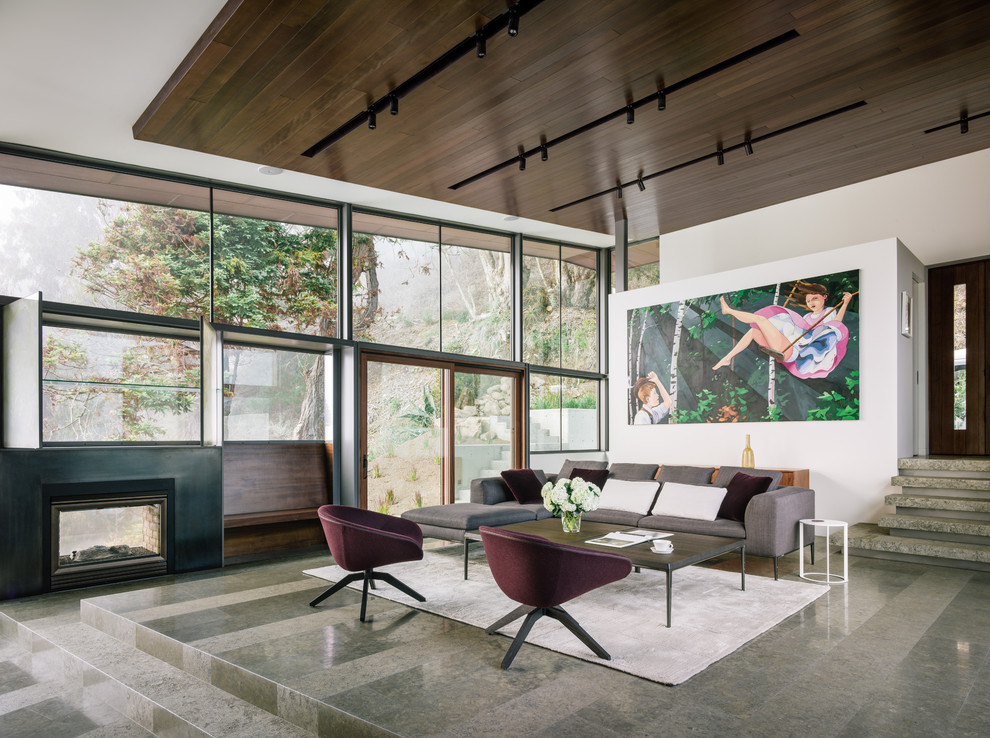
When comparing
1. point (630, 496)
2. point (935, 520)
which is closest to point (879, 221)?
point (935, 520)

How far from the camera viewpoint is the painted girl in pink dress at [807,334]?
22.4 feet

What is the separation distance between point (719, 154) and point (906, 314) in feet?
9.53

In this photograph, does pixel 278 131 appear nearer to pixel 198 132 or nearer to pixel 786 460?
pixel 198 132

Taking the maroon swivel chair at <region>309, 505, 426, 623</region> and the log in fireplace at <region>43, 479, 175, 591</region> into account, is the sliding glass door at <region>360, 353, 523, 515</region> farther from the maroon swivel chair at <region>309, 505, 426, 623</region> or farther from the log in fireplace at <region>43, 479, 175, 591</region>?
the maroon swivel chair at <region>309, 505, 426, 623</region>

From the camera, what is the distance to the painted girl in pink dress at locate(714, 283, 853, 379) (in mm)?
6836

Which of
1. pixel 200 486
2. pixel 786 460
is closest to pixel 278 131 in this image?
pixel 200 486

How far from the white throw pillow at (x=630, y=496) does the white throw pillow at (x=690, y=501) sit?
112mm

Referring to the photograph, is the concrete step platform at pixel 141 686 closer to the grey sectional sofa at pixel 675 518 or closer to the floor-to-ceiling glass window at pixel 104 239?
the grey sectional sofa at pixel 675 518

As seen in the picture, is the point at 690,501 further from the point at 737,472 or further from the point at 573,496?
the point at 573,496

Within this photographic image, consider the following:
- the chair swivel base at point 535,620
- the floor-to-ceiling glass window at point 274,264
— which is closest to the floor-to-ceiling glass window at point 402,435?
the floor-to-ceiling glass window at point 274,264

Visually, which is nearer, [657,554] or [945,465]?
[657,554]

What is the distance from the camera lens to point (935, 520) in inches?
231

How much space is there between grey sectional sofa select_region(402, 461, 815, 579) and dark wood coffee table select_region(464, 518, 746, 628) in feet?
1.42

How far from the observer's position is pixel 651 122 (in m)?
4.91
